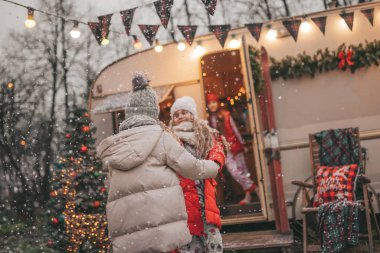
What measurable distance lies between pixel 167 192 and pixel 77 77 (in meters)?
17.5

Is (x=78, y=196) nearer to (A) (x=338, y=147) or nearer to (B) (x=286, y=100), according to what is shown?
(B) (x=286, y=100)

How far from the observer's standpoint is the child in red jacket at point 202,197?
3.48 metres

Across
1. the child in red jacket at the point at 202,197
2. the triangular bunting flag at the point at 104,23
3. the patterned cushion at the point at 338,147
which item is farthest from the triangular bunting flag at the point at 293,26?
the child in red jacket at the point at 202,197

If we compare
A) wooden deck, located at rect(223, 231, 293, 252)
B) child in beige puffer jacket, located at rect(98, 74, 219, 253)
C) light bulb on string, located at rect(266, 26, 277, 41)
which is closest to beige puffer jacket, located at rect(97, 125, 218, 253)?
child in beige puffer jacket, located at rect(98, 74, 219, 253)

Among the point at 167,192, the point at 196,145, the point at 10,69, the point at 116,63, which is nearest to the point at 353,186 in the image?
the point at 196,145

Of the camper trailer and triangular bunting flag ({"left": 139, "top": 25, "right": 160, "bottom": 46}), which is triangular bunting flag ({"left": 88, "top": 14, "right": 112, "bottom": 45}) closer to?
triangular bunting flag ({"left": 139, "top": 25, "right": 160, "bottom": 46})

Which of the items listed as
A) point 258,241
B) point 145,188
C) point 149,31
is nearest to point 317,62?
point 149,31

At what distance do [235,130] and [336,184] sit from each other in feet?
7.90

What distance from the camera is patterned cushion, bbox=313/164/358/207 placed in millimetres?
5609

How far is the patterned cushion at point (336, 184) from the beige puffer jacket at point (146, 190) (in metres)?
3.36

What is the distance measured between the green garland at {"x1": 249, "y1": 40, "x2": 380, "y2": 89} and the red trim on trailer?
0.11m

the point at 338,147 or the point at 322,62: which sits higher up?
the point at 322,62

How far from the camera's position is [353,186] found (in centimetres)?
562

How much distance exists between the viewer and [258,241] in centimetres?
576
